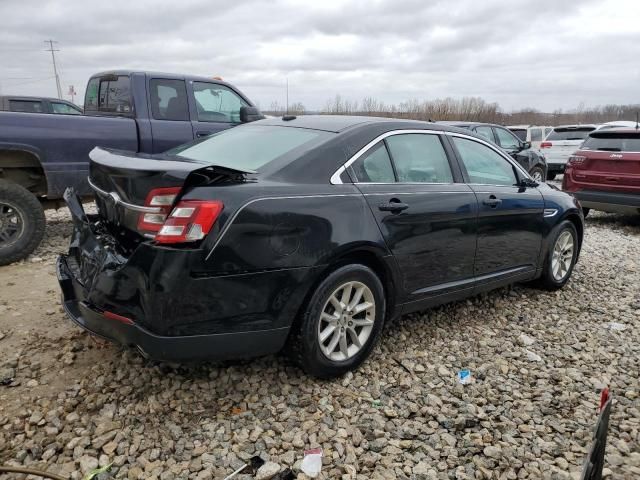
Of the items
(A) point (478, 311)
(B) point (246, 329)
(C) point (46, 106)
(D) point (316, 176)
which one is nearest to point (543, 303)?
(A) point (478, 311)

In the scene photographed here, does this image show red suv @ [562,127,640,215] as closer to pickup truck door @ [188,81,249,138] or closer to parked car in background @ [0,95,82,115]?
pickup truck door @ [188,81,249,138]

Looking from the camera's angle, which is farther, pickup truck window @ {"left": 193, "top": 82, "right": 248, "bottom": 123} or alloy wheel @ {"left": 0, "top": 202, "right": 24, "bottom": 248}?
pickup truck window @ {"left": 193, "top": 82, "right": 248, "bottom": 123}

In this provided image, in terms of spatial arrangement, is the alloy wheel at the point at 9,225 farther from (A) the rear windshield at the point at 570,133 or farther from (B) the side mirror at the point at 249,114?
(A) the rear windshield at the point at 570,133

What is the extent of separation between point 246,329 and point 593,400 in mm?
2106

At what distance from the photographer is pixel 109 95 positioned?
640 cm

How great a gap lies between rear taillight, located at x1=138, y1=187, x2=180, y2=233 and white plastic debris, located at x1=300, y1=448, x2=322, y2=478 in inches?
51.9

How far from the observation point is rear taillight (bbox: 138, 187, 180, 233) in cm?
256

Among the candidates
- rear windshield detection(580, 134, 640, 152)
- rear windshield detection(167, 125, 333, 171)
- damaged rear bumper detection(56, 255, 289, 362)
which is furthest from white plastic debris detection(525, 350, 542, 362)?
rear windshield detection(580, 134, 640, 152)

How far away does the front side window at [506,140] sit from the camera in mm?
12461

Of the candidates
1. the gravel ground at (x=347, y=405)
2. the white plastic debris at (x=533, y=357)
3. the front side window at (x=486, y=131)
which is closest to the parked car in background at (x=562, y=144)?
the front side window at (x=486, y=131)

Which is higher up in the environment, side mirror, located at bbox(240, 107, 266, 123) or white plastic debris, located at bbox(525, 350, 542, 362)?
side mirror, located at bbox(240, 107, 266, 123)

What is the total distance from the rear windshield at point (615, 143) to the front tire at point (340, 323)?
671cm

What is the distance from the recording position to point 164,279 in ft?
8.05

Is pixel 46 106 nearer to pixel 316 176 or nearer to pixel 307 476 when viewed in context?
pixel 316 176
